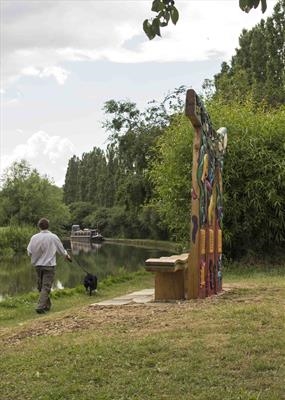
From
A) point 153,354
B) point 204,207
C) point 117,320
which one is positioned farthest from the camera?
point 204,207

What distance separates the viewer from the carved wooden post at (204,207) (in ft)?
29.7

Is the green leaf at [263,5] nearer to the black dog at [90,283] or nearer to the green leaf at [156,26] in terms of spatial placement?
the green leaf at [156,26]

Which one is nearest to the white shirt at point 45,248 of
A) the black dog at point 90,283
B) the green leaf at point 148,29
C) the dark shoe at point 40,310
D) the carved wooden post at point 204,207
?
the dark shoe at point 40,310

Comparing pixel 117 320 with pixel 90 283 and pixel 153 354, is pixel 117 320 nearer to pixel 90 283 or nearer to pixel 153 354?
pixel 153 354

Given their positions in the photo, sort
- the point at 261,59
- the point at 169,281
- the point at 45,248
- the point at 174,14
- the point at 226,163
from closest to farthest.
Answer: the point at 174,14
the point at 169,281
the point at 45,248
the point at 226,163
the point at 261,59

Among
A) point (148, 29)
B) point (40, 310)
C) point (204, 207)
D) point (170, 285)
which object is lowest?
point (40, 310)

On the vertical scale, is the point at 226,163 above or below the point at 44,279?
above

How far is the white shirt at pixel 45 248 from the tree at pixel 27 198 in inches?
2010

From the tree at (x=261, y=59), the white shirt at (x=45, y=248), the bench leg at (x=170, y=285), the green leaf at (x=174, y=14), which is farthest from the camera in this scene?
the tree at (x=261, y=59)

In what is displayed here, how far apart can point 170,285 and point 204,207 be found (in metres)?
1.26

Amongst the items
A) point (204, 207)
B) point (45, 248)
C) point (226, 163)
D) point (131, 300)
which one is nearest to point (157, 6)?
point (204, 207)

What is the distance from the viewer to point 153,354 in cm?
548

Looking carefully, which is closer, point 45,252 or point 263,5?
point 263,5

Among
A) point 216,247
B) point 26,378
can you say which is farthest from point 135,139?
point 26,378
